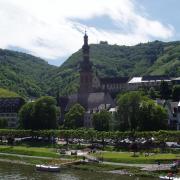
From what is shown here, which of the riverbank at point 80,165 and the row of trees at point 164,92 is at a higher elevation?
the row of trees at point 164,92

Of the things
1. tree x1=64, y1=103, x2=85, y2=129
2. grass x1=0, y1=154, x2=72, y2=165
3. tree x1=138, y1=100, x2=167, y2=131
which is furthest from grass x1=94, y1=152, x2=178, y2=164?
tree x1=64, y1=103, x2=85, y2=129

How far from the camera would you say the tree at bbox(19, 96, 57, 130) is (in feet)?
508

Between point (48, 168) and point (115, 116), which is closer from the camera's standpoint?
point (48, 168)

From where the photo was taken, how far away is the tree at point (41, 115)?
508ft

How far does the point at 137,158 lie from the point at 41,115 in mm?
65643

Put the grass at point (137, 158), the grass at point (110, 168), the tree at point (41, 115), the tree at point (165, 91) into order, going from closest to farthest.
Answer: the grass at point (110, 168) → the grass at point (137, 158) → the tree at point (41, 115) → the tree at point (165, 91)

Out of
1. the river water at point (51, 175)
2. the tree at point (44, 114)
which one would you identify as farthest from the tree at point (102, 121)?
the river water at point (51, 175)

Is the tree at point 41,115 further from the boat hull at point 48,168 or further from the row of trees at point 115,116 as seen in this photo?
the boat hull at point 48,168

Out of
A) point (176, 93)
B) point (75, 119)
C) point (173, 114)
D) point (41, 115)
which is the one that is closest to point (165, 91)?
point (176, 93)

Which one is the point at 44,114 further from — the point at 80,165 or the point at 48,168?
the point at 48,168

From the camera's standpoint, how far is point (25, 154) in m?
117

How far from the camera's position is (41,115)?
15488 centimetres

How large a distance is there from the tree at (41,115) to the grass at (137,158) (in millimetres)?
52831

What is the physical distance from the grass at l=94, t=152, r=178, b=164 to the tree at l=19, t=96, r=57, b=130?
5283 cm
